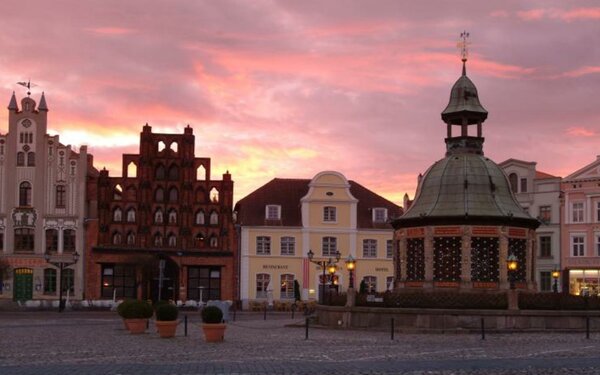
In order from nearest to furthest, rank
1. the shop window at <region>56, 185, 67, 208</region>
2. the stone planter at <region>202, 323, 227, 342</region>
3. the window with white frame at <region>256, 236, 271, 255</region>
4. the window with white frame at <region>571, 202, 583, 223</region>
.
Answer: the stone planter at <region>202, 323, 227, 342</region>
the window with white frame at <region>571, 202, 583, 223</region>
the shop window at <region>56, 185, 67, 208</region>
the window with white frame at <region>256, 236, 271, 255</region>

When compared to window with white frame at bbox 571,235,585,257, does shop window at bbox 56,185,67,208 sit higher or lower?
higher

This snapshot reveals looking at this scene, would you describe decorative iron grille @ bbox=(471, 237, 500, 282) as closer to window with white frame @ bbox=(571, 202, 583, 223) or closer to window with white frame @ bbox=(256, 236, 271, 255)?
window with white frame @ bbox=(571, 202, 583, 223)

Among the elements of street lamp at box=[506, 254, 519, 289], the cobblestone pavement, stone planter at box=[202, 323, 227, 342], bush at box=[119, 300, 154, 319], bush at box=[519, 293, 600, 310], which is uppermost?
street lamp at box=[506, 254, 519, 289]

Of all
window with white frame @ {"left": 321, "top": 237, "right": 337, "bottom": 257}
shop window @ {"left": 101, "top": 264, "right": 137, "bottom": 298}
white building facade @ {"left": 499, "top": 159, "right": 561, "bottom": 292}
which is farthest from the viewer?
window with white frame @ {"left": 321, "top": 237, "right": 337, "bottom": 257}

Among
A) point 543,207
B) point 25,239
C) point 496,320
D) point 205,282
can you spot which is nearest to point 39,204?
point 25,239

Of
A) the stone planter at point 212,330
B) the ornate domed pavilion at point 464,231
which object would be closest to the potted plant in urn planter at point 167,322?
the stone planter at point 212,330

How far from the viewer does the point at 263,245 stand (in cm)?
8112

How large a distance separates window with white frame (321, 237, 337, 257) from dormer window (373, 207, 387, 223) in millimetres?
4002

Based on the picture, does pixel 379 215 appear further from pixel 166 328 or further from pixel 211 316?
pixel 211 316

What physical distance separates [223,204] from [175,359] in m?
55.4

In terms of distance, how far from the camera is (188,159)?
3169 inches

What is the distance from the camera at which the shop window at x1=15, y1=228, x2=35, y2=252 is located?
255 feet

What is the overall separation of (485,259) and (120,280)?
126 ft

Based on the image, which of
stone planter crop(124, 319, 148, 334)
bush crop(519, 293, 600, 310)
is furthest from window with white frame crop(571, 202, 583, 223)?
stone planter crop(124, 319, 148, 334)
